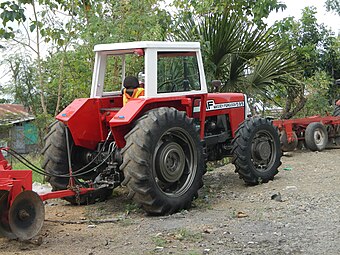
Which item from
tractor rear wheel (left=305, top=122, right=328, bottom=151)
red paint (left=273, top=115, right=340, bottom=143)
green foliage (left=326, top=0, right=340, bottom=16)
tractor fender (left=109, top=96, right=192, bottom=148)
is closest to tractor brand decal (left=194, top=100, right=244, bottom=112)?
tractor fender (left=109, top=96, right=192, bottom=148)

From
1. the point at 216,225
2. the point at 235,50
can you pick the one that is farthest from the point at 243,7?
the point at 216,225

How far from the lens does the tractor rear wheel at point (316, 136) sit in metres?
13.4

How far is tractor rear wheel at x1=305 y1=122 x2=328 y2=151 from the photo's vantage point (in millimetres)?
13352

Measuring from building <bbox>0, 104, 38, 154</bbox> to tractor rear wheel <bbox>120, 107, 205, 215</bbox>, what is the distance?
4719 millimetres

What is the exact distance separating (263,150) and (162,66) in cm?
237

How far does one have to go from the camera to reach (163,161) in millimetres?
7602

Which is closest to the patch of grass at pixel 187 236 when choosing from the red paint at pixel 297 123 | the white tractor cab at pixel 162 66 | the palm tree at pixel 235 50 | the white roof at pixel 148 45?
the white tractor cab at pixel 162 66

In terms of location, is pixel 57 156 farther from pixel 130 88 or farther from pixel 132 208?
pixel 130 88

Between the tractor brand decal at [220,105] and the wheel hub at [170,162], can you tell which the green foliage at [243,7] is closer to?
the tractor brand decal at [220,105]

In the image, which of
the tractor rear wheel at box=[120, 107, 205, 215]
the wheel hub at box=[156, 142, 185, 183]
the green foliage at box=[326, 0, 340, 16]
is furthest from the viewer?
the green foliage at box=[326, 0, 340, 16]

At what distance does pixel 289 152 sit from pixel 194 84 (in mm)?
5306

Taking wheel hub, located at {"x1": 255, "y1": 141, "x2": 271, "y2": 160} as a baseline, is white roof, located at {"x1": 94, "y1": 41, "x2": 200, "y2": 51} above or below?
above

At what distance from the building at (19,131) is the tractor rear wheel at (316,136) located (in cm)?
613

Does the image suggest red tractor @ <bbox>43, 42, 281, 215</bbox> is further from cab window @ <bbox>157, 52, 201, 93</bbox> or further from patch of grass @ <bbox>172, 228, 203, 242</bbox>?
patch of grass @ <bbox>172, 228, 203, 242</bbox>
